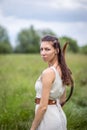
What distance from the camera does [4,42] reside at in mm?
21844

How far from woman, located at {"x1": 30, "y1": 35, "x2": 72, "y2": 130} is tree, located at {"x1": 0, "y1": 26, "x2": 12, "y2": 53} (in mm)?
17329

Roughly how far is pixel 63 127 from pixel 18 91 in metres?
4.13

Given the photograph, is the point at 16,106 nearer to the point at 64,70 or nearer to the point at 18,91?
the point at 18,91

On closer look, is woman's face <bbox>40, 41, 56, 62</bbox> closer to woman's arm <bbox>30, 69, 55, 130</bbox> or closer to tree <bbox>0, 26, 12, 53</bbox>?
woman's arm <bbox>30, 69, 55, 130</bbox>

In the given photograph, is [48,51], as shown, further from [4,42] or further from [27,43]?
[27,43]

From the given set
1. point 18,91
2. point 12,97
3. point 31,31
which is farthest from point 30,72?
point 31,31

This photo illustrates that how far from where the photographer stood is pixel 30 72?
12227mm

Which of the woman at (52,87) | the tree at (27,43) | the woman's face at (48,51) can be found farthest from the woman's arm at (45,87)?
the tree at (27,43)

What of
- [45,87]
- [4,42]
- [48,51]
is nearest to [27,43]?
[4,42]

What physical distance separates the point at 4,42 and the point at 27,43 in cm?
273

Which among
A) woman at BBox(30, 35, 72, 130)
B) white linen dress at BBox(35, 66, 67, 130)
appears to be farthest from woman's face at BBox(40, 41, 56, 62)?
white linen dress at BBox(35, 66, 67, 130)

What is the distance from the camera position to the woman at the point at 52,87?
297 cm

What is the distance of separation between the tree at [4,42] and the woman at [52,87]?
17.3m

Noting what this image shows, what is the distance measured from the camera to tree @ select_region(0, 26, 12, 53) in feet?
67.8
